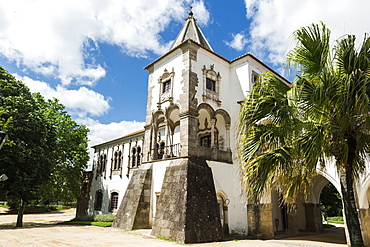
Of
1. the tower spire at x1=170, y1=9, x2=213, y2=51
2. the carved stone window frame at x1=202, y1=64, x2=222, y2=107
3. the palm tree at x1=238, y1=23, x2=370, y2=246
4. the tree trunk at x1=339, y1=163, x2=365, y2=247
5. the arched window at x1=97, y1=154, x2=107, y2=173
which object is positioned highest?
the tower spire at x1=170, y1=9, x2=213, y2=51

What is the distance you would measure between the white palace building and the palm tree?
5.55 metres

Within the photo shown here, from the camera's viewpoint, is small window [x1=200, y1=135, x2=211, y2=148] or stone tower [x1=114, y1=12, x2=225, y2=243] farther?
small window [x1=200, y1=135, x2=211, y2=148]

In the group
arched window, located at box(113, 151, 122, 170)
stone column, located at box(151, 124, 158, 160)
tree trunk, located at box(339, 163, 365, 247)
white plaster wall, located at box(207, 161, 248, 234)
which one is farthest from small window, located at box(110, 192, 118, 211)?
tree trunk, located at box(339, 163, 365, 247)

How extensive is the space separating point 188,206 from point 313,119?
644 cm

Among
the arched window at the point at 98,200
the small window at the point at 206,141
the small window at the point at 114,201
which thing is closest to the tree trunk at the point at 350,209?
the small window at the point at 206,141

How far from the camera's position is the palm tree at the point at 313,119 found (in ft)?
16.2

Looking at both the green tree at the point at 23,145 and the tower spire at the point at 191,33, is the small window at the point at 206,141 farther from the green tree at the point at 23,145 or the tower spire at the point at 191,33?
the green tree at the point at 23,145

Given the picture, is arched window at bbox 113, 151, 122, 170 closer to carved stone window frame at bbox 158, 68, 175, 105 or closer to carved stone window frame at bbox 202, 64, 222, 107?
carved stone window frame at bbox 158, 68, 175, 105

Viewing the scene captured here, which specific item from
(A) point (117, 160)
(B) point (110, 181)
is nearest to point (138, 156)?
(A) point (117, 160)

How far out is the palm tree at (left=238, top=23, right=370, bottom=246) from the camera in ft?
16.2

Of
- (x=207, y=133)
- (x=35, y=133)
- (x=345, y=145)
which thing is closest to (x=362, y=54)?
(x=345, y=145)

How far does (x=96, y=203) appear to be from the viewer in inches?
897

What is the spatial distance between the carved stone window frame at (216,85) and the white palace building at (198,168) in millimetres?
54

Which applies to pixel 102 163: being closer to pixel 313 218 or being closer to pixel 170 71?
pixel 170 71
